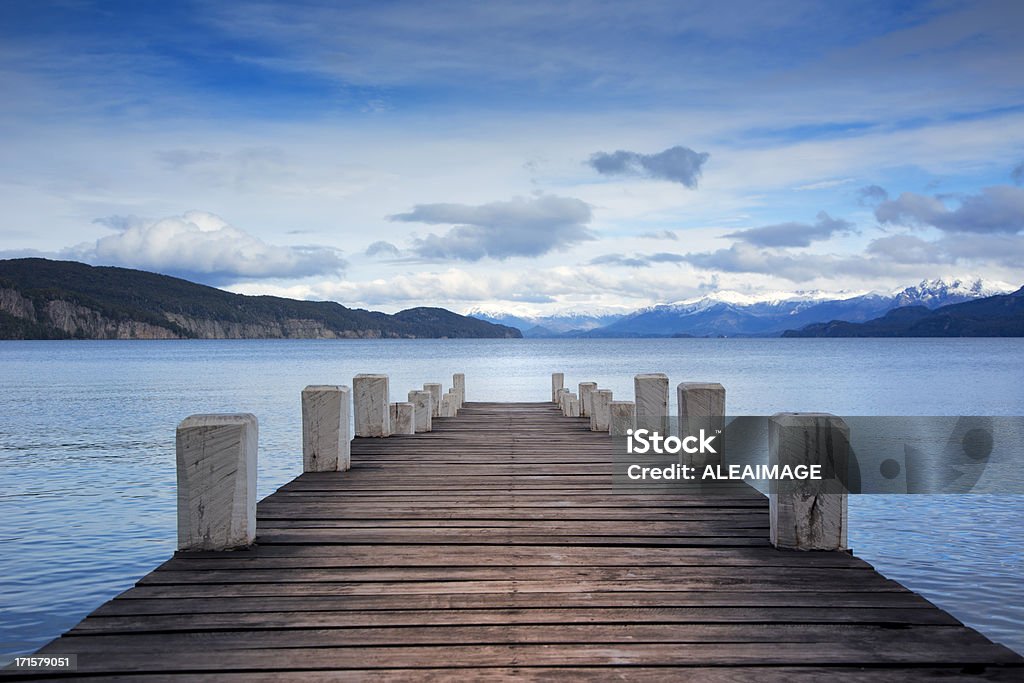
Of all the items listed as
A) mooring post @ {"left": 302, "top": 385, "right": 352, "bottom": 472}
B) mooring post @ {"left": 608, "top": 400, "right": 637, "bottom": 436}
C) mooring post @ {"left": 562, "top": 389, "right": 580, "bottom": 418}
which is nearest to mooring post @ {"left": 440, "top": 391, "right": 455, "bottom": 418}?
mooring post @ {"left": 562, "top": 389, "right": 580, "bottom": 418}

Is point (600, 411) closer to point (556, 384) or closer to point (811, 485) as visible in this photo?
point (556, 384)

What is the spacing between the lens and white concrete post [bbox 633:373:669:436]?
37.4 feet

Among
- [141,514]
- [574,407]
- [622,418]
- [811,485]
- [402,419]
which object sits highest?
[811,485]

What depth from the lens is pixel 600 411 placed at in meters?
14.9

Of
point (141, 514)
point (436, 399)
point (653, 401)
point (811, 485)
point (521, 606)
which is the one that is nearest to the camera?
point (521, 606)

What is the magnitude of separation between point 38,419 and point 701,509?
35558 mm

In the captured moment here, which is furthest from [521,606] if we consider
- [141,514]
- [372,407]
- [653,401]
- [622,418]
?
[141,514]

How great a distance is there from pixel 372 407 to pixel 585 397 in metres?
5.47

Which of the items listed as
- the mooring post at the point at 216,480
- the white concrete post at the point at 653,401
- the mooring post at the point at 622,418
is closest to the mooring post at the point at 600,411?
the mooring post at the point at 622,418

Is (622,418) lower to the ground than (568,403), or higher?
higher

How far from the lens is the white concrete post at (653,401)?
11.4m

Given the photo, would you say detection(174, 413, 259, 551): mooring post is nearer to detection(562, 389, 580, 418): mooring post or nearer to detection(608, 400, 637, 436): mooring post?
detection(608, 400, 637, 436): mooring post

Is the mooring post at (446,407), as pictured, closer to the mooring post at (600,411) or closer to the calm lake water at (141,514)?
the calm lake water at (141,514)

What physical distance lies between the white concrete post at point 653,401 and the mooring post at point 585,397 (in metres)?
4.84
